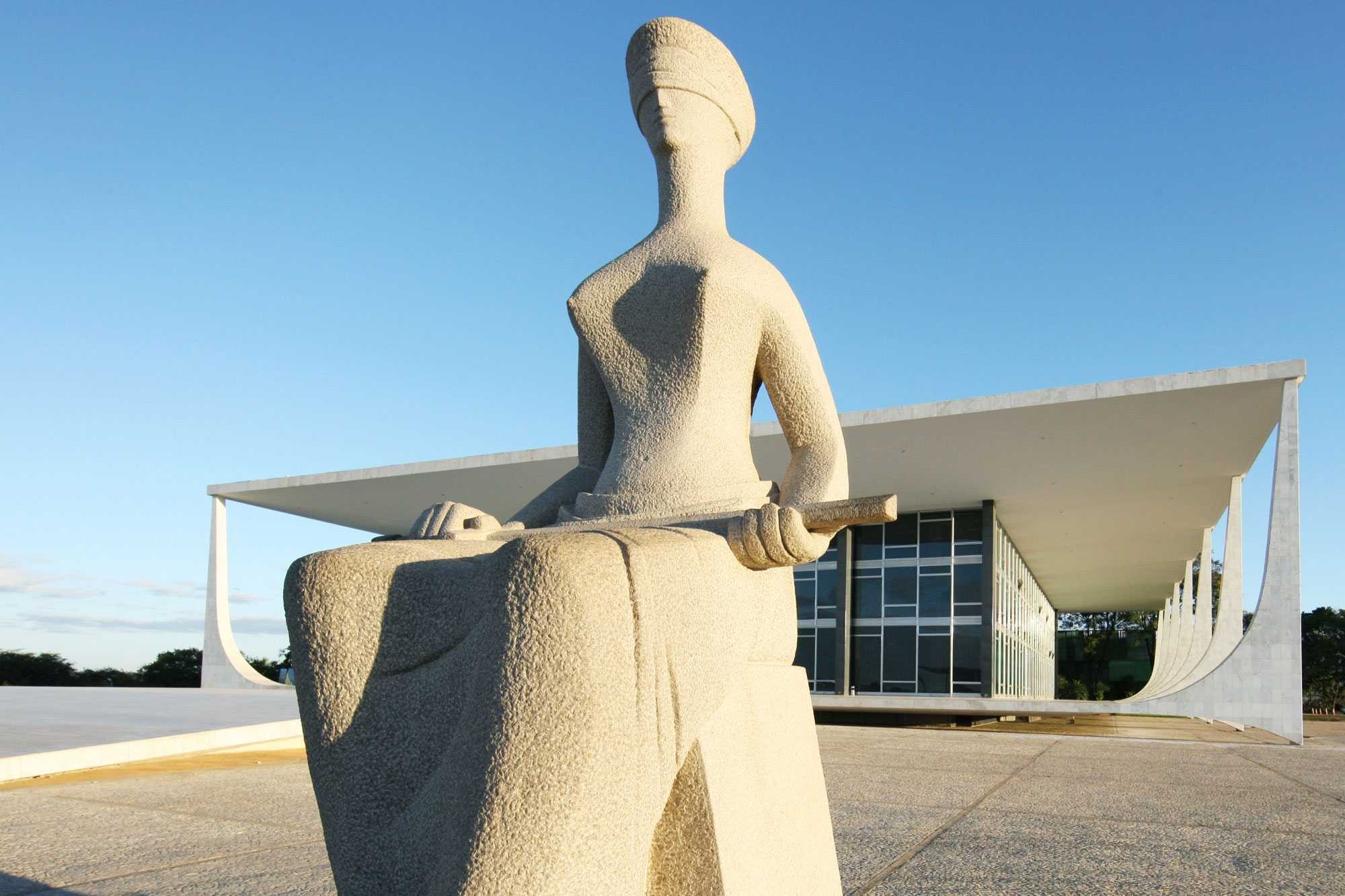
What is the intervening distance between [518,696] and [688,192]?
186cm

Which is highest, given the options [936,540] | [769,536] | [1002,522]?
[1002,522]

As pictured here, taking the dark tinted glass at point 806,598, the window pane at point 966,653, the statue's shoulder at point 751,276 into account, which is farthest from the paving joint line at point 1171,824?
the dark tinted glass at point 806,598

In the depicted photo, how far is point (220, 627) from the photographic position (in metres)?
23.8

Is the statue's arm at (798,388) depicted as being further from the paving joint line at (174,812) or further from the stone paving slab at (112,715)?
the stone paving slab at (112,715)

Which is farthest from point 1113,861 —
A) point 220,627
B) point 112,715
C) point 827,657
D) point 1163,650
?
point 1163,650

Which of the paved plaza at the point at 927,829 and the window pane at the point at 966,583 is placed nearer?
the paved plaza at the point at 927,829

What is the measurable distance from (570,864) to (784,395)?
156 cm

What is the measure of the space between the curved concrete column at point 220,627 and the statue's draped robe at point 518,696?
2354 cm

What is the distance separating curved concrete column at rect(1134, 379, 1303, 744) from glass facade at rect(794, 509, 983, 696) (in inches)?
239

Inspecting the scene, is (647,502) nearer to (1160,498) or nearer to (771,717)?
(771,717)

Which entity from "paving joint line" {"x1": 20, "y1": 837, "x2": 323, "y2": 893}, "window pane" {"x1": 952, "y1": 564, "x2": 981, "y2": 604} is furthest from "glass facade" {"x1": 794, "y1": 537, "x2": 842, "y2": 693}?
"paving joint line" {"x1": 20, "y1": 837, "x2": 323, "y2": 893}

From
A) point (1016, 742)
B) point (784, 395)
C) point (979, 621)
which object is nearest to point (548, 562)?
point (784, 395)

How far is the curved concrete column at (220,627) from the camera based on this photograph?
77.8ft

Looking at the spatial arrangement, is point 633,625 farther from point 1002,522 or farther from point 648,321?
point 1002,522
